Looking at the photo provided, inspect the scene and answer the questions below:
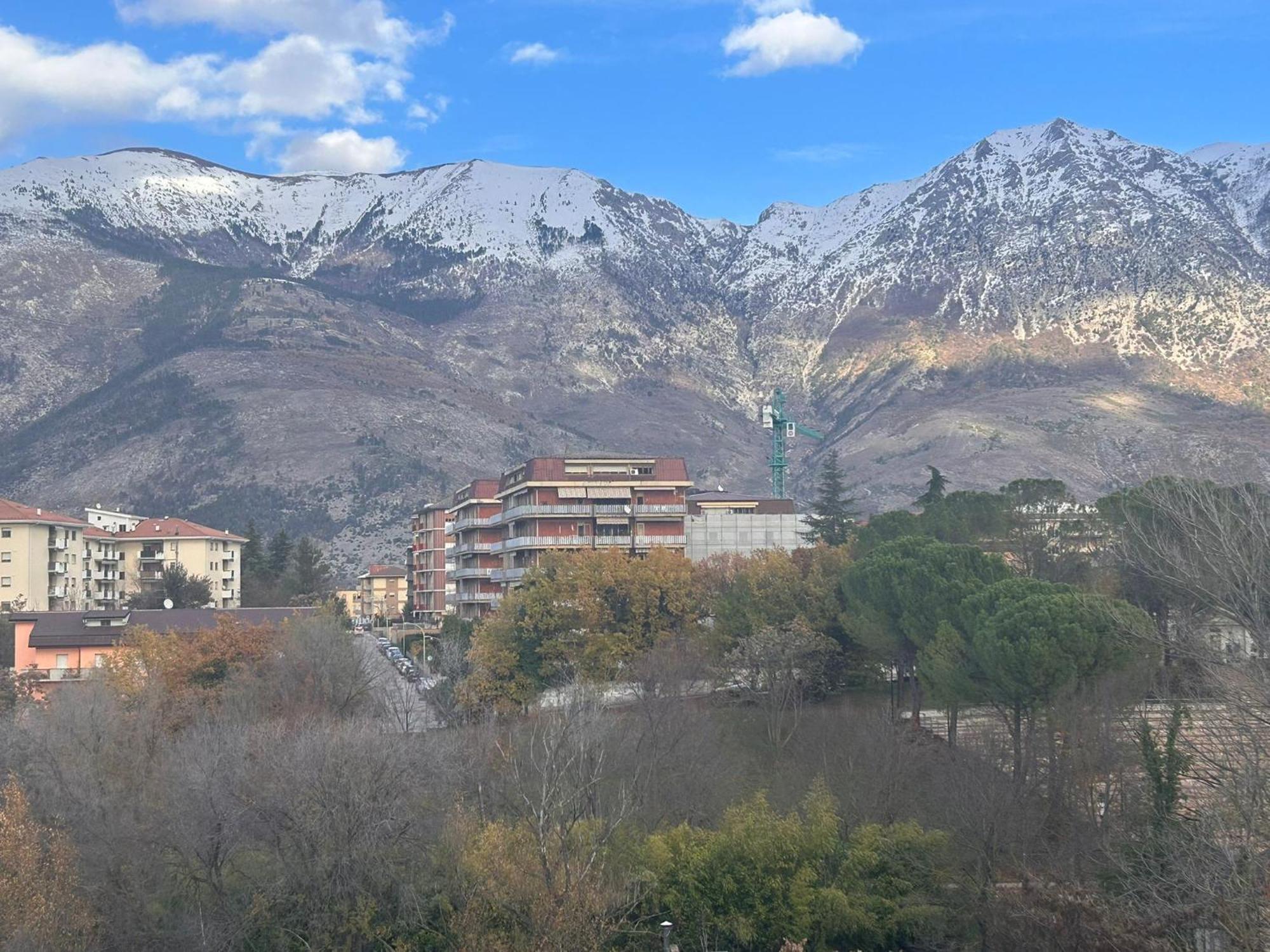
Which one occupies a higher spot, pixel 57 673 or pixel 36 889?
pixel 57 673

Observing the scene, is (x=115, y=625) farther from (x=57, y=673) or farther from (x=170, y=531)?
(x=170, y=531)

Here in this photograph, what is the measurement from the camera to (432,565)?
10825 cm

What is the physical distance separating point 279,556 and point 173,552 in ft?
44.3

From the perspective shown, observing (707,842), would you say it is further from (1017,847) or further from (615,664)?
(615,664)

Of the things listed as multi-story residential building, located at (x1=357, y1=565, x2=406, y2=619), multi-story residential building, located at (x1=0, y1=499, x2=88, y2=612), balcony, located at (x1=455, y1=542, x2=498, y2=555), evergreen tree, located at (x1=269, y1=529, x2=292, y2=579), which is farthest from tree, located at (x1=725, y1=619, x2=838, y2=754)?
multi-story residential building, located at (x1=357, y1=565, x2=406, y2=619)

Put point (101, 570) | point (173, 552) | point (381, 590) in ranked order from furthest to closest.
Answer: point (381, 590) → point (173, 552) → point (101, 570)

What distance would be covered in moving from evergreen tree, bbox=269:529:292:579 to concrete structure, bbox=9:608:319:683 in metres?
45.9

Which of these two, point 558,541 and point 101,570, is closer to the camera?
point 558,541

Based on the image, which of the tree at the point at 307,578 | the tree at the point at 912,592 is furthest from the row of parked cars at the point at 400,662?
the tree at the point at 912,592

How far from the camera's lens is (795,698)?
158 ft

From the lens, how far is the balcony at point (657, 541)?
74188 millimetres

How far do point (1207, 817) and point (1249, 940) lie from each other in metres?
4.38

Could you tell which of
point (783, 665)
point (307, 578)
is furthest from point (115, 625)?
point (307, 578)

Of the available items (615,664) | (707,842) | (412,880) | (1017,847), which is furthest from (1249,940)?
(615,664)
